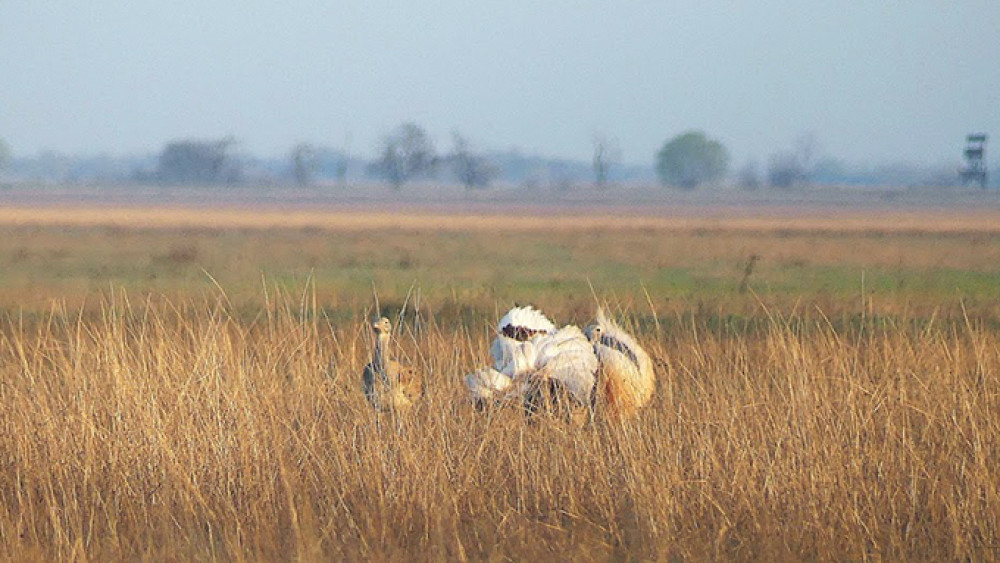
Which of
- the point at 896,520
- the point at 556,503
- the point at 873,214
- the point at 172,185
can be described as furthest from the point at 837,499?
the point at 172,185

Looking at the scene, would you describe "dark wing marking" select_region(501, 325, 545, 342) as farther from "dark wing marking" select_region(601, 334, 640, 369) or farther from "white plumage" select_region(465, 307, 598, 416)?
"dark wing marking" select_region(601, 334, 640, 369)

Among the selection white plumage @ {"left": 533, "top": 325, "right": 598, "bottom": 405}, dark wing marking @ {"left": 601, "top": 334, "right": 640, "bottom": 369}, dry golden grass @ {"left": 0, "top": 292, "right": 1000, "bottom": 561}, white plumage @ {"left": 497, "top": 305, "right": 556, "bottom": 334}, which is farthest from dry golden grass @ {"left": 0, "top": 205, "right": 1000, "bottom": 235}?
dry golden grass @ {"left": 0, "top": 292, "right": 1000, "bottom": 561}

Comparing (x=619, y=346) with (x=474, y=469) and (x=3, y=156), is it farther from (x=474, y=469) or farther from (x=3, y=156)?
(x=3, y=156)

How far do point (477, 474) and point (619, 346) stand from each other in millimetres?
1500

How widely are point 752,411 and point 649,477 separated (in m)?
1.15

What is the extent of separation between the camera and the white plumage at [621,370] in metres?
8.20

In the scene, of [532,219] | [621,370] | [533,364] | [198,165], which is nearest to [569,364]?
[533,364]

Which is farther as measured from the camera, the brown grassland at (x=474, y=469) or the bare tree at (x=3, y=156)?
the bare tree at (x=3, y=156)

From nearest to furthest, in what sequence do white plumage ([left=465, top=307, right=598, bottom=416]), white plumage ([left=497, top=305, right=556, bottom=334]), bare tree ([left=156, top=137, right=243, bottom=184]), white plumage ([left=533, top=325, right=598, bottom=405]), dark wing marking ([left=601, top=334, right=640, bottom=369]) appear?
white plumage ([left=465, top=307, right=598, bottom=416]), white plumage ([left=533, top=325, right=598, bottom=405]), white plumage ([left=497, top=305, right=556, bottom=334]), dark wing marking ([left=601, top=334, right=640, bottom=369]), bare tree ([left=156, top=137, right=243, bottom=184])

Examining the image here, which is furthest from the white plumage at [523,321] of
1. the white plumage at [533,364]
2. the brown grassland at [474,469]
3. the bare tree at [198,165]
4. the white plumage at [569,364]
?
the bare tree at [198,165]

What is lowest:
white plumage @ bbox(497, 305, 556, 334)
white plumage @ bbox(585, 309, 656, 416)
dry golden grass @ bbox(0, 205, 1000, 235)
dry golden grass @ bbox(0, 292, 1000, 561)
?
dry golden grass @ bbox(0, 205, 1000, 235)

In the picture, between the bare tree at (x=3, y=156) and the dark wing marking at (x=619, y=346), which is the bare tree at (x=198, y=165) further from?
the dark wing marking at (x=619, y=346)

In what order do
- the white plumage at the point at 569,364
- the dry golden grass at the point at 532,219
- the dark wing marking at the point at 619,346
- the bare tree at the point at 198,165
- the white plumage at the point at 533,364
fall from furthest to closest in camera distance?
the bare tree at the point at 198,165, the dry golden grass at the point at 532,219, the dark wing marking at the point at 619,346, the white plumage at the point at 569,364, the white plumage at the point at 533,364

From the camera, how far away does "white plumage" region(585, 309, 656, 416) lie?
8.20m
